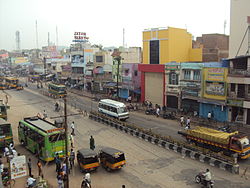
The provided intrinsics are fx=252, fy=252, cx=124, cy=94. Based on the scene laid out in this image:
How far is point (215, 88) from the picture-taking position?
3403cm

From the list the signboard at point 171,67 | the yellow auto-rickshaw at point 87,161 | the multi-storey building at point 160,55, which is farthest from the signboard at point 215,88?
the yellow auto-rickshaw at point 87,161

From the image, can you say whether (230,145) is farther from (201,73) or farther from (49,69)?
(49,69)

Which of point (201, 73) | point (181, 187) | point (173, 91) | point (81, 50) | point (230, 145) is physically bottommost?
point (181, 187)

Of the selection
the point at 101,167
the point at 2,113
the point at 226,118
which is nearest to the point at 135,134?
the point at 101,167

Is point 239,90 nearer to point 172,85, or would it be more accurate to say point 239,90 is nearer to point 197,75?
point 197,75

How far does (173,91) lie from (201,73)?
6.26 metres

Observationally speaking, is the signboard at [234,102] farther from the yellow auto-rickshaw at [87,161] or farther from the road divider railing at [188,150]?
the yellow auto-rickshaw at [87,161]

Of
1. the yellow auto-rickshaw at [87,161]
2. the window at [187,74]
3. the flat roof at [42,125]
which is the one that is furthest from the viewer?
the window at [187,74]

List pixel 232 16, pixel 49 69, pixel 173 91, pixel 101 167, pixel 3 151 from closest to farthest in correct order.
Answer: pixel 101 167, pixel 3 151, pixel 173 91, pixel 232 16, pixel 49 69

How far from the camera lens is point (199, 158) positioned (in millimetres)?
21469

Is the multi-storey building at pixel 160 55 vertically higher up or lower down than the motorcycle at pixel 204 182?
higher up

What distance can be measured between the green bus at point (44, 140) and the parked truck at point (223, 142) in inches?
479

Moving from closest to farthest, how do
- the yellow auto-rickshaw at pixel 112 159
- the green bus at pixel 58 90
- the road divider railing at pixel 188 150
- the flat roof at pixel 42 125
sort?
1. the yellow auto-rickshaw at pixel 112 159
2. the road divider railing at pixel 188 150
3. the flat roof at pixel 42 125
4. the green bus at pixel 58 90

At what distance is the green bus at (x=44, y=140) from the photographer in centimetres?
2042
